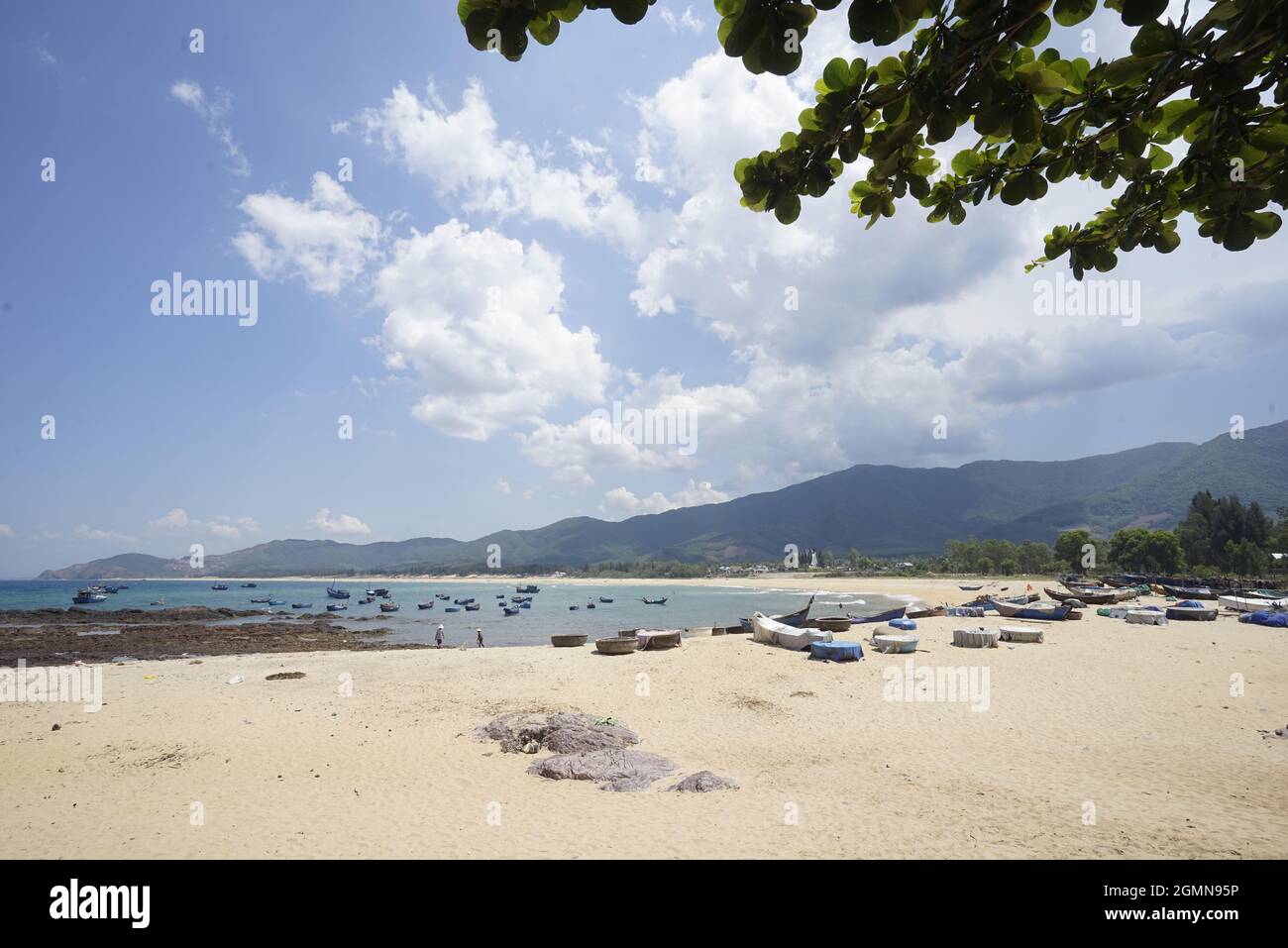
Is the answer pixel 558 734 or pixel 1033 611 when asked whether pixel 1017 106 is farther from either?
pixel 1033 611

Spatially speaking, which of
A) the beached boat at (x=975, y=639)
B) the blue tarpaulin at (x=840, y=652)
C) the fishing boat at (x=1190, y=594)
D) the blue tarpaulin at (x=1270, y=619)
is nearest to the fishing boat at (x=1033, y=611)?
the blue tarpaulin at (x=1270, y=619)

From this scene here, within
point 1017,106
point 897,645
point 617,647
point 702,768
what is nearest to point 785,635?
point 897,645

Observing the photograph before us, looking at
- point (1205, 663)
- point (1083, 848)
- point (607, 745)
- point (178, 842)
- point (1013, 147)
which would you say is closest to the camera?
point (1013, 147)

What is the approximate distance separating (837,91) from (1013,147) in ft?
3.69

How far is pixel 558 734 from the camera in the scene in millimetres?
11875

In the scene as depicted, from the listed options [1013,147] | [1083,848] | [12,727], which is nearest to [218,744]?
[12,727]

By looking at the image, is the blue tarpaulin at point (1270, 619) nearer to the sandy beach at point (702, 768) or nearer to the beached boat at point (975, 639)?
the sandy beach at point (702, 768)

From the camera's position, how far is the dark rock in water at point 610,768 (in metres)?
9.68

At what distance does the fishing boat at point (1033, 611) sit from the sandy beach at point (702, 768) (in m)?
12.5

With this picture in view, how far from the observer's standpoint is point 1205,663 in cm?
1925
